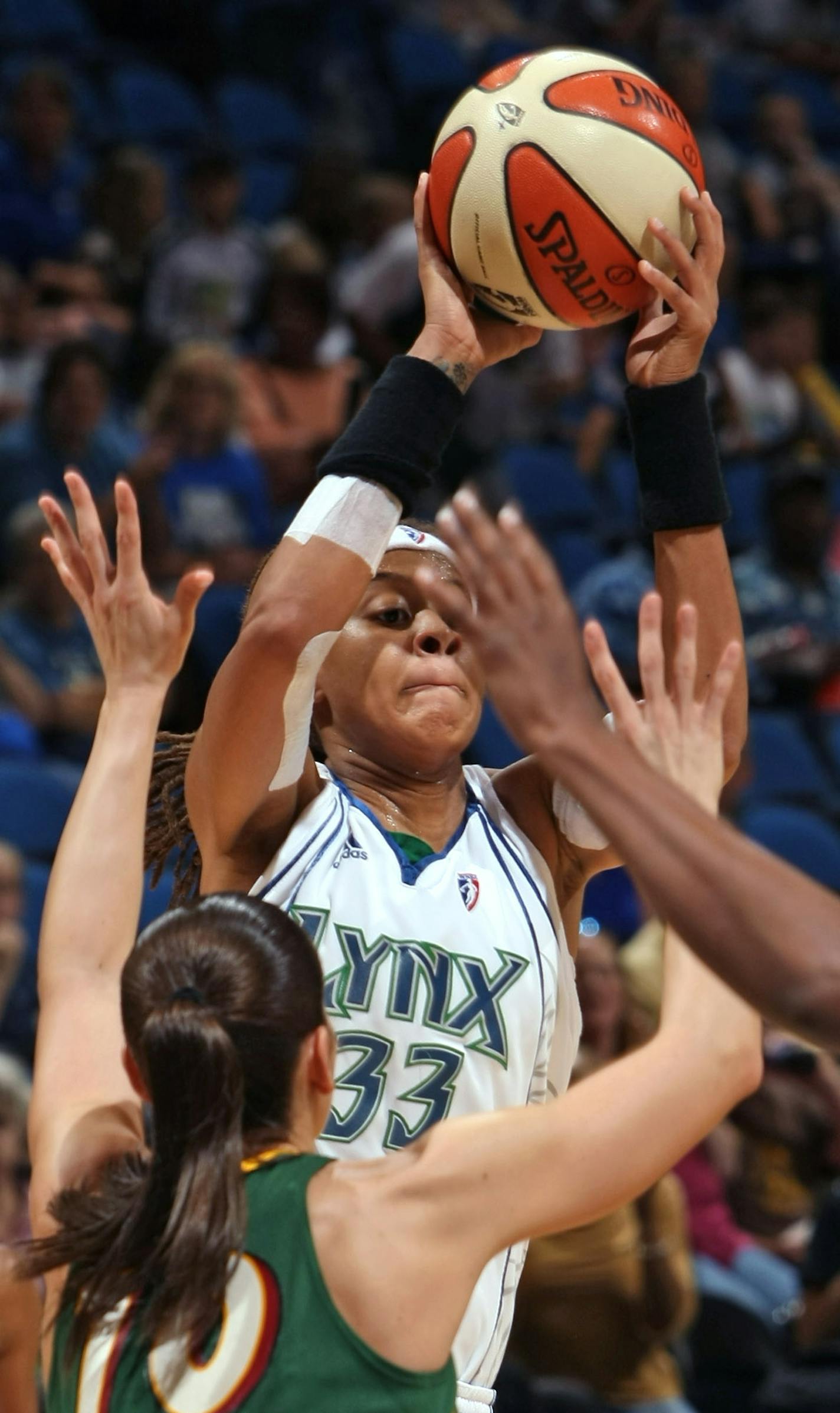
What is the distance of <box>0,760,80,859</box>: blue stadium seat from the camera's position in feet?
20.0

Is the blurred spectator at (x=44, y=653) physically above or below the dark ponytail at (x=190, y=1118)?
above

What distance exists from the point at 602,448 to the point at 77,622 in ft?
11.5

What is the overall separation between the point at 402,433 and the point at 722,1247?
4094mm

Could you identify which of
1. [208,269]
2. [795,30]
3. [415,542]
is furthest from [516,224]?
[795,30]

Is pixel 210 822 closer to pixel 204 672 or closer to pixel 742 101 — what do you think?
pixel 204 672

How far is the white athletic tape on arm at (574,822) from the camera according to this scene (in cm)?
312

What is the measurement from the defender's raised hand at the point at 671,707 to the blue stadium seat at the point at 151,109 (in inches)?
343

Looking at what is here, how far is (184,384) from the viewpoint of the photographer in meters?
7.60

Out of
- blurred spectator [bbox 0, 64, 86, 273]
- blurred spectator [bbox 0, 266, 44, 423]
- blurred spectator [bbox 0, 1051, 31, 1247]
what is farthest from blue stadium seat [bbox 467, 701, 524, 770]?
blurred spectator [bbox 0, 64, 86, 273]

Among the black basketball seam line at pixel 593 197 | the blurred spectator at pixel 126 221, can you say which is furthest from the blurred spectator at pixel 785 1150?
the blurred spectator at pixel 126 221

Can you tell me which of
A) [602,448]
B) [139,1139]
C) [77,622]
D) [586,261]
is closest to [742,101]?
[602,448]

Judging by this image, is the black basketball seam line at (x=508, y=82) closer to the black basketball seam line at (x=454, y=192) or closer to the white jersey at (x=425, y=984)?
the black basketball seam line at (x=454, y=192)

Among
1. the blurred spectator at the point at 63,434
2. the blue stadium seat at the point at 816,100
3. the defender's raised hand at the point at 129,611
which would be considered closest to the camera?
the defender's raised hand at the point at 129,611

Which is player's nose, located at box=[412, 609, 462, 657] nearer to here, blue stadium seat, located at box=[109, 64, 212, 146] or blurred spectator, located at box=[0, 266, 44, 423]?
blurred spectator, located at box=[0, 266, 44, 423]
